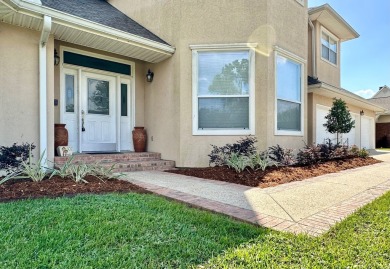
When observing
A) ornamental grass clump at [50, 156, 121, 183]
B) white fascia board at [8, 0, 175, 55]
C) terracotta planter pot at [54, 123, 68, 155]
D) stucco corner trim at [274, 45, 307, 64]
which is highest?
white fascia board at [8, 0, 175, 55]

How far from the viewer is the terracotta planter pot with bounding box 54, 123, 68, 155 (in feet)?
22.3

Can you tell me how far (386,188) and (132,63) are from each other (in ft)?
25.6

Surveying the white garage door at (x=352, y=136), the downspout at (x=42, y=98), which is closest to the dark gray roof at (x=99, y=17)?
the downspout at (x=42, y=98)

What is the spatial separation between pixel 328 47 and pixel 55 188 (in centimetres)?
1366

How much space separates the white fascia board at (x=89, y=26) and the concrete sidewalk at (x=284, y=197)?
3595 mm

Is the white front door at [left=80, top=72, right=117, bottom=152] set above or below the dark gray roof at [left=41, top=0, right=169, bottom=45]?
below

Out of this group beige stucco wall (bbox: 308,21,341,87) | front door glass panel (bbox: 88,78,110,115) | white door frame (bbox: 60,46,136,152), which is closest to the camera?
white door frame (bbox: 60,46,136,152)

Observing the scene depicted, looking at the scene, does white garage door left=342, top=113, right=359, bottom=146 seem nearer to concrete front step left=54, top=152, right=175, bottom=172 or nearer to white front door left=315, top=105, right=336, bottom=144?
white front door left=315, top=105, right=336, bottom=144

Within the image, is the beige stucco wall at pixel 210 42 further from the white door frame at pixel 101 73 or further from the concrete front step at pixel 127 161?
the white door frame at pixel 101 73

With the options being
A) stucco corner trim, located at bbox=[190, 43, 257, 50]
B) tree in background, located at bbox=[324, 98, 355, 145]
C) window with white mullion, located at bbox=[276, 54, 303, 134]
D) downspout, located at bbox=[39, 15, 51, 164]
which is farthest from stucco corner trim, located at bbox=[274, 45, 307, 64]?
downspout, located at bbox=[39, 15, 51, 164]

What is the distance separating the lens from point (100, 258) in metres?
2.23

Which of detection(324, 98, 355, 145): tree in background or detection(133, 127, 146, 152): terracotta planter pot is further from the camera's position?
detection(324, 98, 355, 145): tree in background

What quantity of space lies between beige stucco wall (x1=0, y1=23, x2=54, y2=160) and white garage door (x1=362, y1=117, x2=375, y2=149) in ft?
57.8

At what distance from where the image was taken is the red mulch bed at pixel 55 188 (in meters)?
4.06
